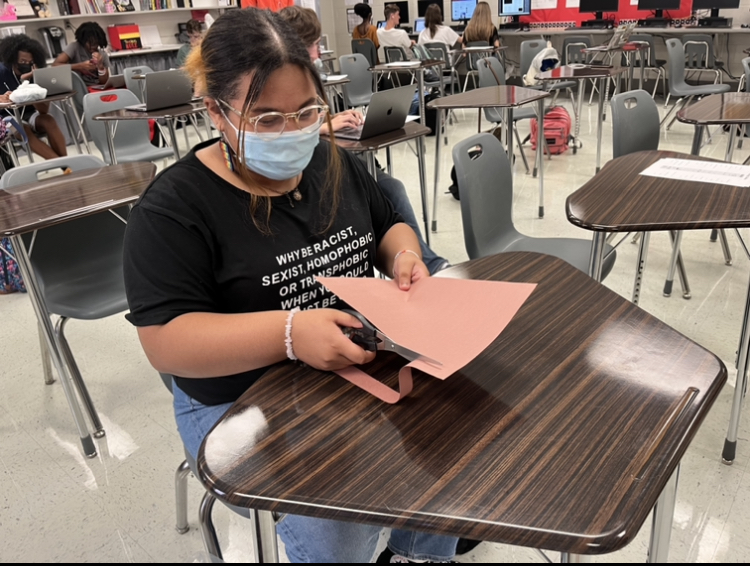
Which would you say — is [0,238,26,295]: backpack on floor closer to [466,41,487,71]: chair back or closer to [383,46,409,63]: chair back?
[383,46,409,63]: chair back

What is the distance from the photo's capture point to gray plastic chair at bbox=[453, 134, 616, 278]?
1.79 metres

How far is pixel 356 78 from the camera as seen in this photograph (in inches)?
225

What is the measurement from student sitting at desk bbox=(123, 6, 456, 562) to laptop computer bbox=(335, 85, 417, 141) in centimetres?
143

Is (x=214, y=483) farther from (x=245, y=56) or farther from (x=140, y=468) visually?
(x=140, y=468)

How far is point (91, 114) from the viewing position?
11.6 ft

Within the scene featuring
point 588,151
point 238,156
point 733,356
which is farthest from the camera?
point 588,151

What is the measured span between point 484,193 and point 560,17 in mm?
7714

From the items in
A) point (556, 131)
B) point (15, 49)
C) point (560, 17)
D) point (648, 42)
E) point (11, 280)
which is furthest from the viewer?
point (560, 17)

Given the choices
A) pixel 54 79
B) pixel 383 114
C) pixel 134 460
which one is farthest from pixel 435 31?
pixel 134 460

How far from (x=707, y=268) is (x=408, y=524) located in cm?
264

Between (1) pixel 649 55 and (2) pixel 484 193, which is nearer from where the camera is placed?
(2) pixel 484 193

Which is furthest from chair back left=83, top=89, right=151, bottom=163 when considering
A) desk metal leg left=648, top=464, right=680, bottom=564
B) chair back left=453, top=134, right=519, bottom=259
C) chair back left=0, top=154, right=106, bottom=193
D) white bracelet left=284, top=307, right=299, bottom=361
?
desk metal leg left=648, top=464, right=680, bottom=564

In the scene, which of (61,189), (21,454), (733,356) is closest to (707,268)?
(733,356)

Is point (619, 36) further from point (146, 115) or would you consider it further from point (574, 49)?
point (146, 115)
